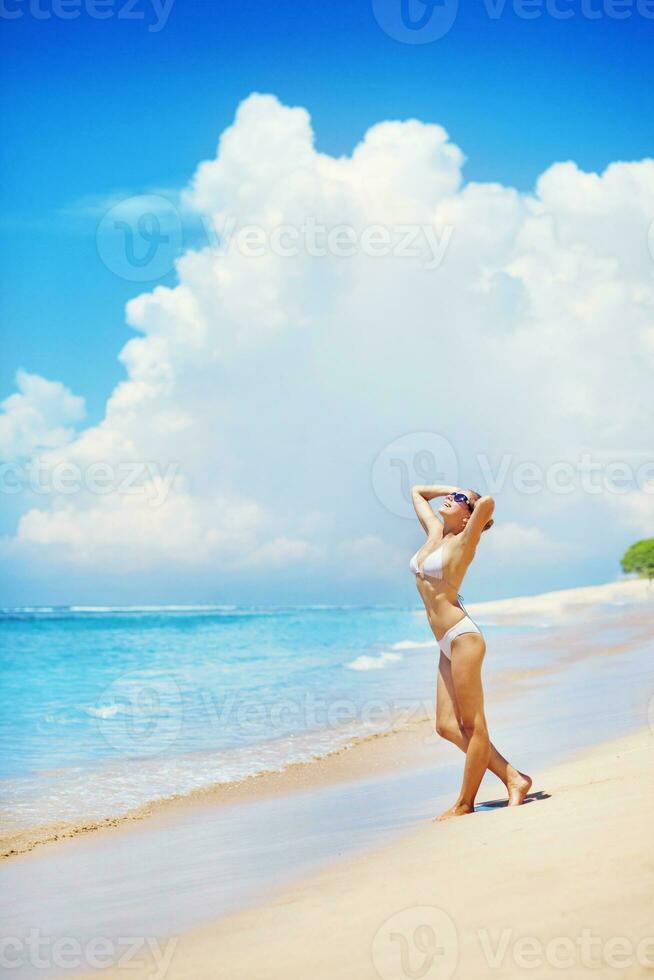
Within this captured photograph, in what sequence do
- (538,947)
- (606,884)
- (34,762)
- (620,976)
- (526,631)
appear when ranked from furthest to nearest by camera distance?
(526,631) < (34,762) < (606,884) < (538,947) < (620,976)

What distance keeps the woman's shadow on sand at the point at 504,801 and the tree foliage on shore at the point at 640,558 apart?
6844 cm

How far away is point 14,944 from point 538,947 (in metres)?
2.87

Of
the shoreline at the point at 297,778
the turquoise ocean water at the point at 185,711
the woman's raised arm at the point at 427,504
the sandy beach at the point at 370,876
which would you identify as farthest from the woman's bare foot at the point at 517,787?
the turquoise ocean water at the point at 185,711

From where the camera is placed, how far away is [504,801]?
714 centimetres

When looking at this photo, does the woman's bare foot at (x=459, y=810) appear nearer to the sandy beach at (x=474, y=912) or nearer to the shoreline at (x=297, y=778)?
the sandy beach at (x=474, y=912)

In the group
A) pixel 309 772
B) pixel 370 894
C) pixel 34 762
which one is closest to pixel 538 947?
pixel 370 894

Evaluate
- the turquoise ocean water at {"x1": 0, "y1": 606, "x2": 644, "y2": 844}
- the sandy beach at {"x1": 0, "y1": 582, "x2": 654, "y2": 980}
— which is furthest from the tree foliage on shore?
the sandy beach at {"x1": 0, "y1": 582, "x2": 654, "y2": 980}

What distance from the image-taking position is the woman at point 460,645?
22.2 ft

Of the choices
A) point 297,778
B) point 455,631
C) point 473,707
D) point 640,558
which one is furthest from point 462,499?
point 640,558

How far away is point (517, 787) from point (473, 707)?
2.04ft

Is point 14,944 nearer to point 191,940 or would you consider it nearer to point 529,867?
point 191,940

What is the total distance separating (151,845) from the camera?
7.28 metres

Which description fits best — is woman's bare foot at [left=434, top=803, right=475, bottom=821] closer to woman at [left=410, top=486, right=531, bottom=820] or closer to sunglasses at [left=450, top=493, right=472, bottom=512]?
woman at [left=410, top=486, right=531, bottom=820]

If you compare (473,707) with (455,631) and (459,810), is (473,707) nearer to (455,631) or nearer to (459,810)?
(455,631)
